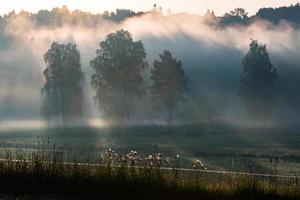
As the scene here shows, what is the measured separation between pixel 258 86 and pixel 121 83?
31.8 metres

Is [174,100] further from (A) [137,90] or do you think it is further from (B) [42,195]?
(B) [42,195]

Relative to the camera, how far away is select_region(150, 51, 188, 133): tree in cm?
11288

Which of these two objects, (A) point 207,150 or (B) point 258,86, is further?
(B) point 258,86

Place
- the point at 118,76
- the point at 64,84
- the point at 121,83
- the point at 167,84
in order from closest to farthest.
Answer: the point at 121,83 < the point at 118,76 < the point at 167,84 < the point at 64,84

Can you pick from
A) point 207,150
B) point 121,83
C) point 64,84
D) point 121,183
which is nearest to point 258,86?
point 121,83

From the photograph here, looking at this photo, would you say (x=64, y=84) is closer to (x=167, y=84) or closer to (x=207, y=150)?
(x=167, y=84)

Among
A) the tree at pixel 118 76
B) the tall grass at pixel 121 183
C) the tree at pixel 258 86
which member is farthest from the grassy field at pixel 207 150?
the tree at pixel 258 86

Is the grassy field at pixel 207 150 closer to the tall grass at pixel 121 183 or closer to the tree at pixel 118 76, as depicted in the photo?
the tree at pixel 118 76

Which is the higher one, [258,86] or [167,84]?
[258,86]

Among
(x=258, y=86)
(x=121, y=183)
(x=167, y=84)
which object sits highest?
(x=258, y=86)

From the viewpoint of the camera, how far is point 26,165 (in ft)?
58.0

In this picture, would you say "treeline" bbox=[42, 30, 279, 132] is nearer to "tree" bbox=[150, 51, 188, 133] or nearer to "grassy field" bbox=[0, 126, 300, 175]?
"tree" bbox=[150, 51, 188, 133]

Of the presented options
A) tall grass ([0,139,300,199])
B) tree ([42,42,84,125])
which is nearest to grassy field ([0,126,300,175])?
tall grass ([0,139,300,199])

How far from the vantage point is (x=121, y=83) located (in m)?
108
